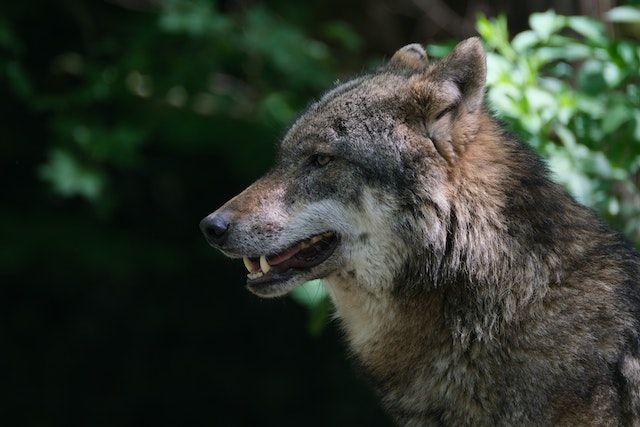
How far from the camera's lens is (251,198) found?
13.7 feet

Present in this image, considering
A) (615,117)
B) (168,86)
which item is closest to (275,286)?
(615,117)

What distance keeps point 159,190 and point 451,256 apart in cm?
616

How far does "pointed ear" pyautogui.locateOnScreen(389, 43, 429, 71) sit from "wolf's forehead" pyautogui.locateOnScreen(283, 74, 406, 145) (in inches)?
9.3

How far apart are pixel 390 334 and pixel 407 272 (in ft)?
0.96

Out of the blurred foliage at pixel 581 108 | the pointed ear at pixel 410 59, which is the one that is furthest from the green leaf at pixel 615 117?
the pointed ear at pixel 410 59

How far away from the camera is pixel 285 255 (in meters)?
4.16

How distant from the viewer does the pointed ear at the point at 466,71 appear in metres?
3.83

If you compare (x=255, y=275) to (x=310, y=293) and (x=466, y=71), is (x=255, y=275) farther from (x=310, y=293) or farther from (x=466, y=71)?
(x=310, y=293)

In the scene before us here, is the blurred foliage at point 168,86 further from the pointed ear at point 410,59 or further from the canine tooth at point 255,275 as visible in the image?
the canine tooth at point 255,275

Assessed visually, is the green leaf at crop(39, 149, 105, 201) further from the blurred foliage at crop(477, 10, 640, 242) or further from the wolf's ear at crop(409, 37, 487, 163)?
the wolf's ear at crop(409, 37, 487, 163)

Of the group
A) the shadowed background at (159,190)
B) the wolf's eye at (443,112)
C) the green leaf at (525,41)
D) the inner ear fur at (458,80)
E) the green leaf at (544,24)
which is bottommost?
the shadowed background at (159,190)

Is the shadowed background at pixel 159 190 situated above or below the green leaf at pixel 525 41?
below

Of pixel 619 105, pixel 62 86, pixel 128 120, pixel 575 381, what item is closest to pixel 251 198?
pixel 575 381

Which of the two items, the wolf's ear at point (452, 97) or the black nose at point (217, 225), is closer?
the wolf's ear at point (452, 97)
